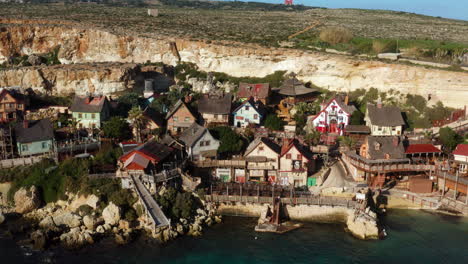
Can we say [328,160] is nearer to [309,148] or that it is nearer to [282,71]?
[309,148]

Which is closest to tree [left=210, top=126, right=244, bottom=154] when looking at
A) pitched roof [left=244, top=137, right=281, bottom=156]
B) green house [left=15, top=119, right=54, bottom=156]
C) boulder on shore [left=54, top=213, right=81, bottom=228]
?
pitched roof [left=244, top=137, right=281, bottom=156]

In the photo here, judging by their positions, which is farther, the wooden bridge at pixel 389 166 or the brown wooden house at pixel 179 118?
the brown wooden house at pixel 179 118

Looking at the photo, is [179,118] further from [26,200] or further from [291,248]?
[291,248]

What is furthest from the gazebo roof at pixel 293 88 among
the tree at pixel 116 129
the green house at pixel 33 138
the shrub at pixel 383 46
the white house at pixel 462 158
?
the green house at pixel 33 138

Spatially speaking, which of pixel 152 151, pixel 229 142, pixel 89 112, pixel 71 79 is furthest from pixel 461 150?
pixel 71 79

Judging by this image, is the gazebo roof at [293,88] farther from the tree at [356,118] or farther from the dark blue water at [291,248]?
the dark blue water at [291,248]

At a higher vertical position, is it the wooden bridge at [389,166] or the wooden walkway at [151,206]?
the wooden bridge at [389,166]

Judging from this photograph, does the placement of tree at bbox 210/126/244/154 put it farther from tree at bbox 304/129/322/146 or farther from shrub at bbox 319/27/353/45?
shrub at bbox 319/27/353/45
